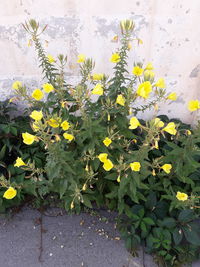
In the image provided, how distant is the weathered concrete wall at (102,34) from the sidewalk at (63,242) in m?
1.57

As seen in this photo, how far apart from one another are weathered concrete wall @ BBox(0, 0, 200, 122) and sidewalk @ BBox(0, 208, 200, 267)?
61.6 inches

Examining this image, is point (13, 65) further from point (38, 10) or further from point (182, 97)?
point (182, 97)

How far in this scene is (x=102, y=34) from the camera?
249 cm

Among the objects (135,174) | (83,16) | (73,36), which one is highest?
(83,16)

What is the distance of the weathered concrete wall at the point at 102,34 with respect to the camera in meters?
2.32

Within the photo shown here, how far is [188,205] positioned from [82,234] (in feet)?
3.56

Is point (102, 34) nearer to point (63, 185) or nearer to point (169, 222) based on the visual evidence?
point (63, 185)

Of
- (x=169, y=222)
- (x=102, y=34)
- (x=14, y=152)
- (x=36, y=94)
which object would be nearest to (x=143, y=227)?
(x=169, y=222)

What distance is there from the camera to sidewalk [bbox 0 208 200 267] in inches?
87.2

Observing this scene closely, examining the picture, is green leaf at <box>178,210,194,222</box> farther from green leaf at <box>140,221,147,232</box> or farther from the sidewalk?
the sidewalk

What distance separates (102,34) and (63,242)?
7.06ft

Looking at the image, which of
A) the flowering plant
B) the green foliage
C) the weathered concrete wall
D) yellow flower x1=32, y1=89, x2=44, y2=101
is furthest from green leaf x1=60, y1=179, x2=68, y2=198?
the weathered concrete wall

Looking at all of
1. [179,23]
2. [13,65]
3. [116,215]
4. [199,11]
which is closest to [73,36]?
[13,65]

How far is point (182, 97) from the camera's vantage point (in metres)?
2.93
